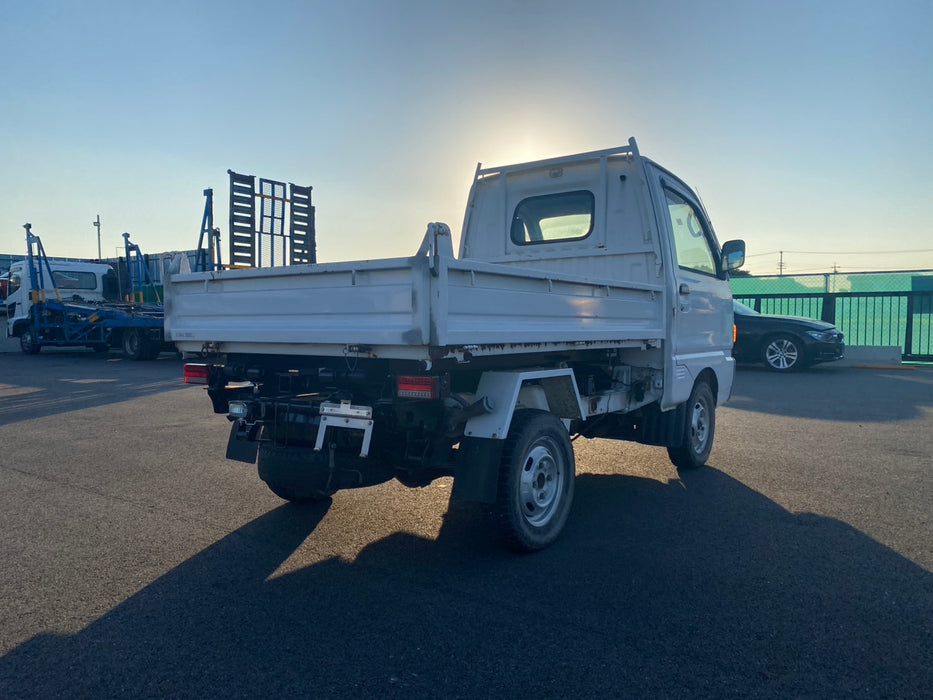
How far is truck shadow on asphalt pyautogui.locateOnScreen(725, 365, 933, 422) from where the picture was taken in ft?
30.1

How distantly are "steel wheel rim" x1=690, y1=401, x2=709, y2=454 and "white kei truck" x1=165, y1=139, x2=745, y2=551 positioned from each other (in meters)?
0.41

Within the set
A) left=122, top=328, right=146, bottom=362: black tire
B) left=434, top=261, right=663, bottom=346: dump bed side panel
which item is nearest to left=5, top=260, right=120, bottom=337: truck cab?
left=122, top=328, right=146, bottom=362: black tire

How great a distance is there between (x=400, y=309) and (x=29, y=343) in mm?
21026

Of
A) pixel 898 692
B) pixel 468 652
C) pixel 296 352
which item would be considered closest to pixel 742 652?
pixel 898 692

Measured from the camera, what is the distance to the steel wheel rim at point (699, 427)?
6145mm

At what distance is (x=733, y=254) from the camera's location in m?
6.54

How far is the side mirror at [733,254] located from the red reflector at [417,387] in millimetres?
4160

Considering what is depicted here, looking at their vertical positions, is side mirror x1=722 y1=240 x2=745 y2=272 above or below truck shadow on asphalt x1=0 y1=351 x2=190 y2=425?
above

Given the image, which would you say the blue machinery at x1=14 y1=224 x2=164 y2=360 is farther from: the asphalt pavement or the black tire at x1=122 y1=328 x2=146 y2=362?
the asphalt pavement

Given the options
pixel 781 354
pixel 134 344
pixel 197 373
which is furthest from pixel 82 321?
pixel 781 354

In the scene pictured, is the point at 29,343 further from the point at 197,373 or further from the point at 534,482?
the point at 534,482

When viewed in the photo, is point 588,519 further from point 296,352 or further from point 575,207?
point 575,207

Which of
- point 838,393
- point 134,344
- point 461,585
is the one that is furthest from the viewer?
point 134,344

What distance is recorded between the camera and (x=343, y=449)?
12.7 feet
